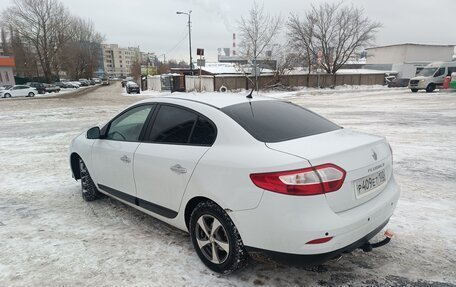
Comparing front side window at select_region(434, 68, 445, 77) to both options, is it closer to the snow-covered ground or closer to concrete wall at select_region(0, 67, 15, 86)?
the snow-covered ground

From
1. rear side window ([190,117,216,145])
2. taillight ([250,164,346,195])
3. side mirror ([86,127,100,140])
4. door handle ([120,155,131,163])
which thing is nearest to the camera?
taillight ([250,164,346,195])

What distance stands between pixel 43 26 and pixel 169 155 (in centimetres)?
6749

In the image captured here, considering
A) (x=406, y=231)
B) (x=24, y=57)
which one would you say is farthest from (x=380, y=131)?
(x=24, y=57)

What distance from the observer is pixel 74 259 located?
3148 millimetres

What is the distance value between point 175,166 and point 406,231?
264 centimetres

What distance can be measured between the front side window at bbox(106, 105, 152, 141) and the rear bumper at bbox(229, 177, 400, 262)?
177 cm

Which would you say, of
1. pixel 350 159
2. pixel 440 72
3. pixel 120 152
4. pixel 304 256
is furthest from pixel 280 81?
pixel 304 256

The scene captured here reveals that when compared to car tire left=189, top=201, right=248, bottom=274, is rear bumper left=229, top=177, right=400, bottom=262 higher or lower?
higher

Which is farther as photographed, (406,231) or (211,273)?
(406,231)

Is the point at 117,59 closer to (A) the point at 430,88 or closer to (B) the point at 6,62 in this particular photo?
(B) the point at 6,62

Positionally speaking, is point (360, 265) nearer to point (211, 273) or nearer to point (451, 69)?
point (211, 273)

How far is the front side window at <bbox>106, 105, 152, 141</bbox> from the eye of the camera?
3719 mm

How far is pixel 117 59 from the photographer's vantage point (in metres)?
166

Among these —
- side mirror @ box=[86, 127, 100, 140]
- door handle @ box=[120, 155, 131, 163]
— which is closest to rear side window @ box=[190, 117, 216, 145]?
door handle @ box=[120, 155, 131, 163]
